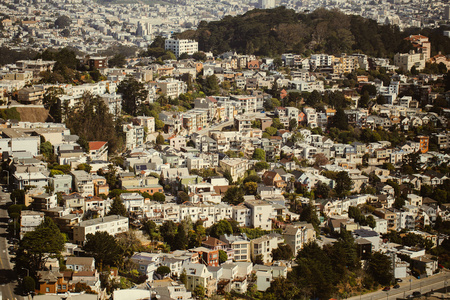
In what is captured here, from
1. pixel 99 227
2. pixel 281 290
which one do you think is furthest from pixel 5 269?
pixel 281 290

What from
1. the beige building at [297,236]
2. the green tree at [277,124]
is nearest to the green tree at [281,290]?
the beige building at [297,236]

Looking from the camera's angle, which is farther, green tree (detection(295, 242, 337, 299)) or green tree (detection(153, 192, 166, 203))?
green tree (detection(153, 192, 166, 203))

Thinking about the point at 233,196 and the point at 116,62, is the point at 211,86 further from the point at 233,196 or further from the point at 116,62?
the point at 233,196

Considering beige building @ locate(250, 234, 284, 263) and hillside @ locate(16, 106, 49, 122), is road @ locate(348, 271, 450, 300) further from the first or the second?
hillside @ locate(16, 106, 49, 122)

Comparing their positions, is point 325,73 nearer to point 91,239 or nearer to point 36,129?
point 36,129

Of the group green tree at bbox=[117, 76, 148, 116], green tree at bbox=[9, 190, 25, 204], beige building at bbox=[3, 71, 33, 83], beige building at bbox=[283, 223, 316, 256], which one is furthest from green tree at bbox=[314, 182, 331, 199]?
beige building at bbox=[3, 71, 33, 83]

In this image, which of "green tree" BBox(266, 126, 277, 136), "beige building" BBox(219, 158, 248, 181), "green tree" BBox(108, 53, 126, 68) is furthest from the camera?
"green tree" BBox(108, 53, 126, 68)

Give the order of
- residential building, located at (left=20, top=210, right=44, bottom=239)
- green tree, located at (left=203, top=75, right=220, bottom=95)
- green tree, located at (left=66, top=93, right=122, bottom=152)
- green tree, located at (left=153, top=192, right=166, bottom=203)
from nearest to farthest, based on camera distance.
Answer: residential building, located at (left=20, top=210, right=44, bottom=239), green tree, located at (left=153, top=192, right=166, bottom=203), green tree, located at (left=66, top=93, right=122, bottom=152), green tree, located at (left=203, top=75, right=220, bottom=95)
